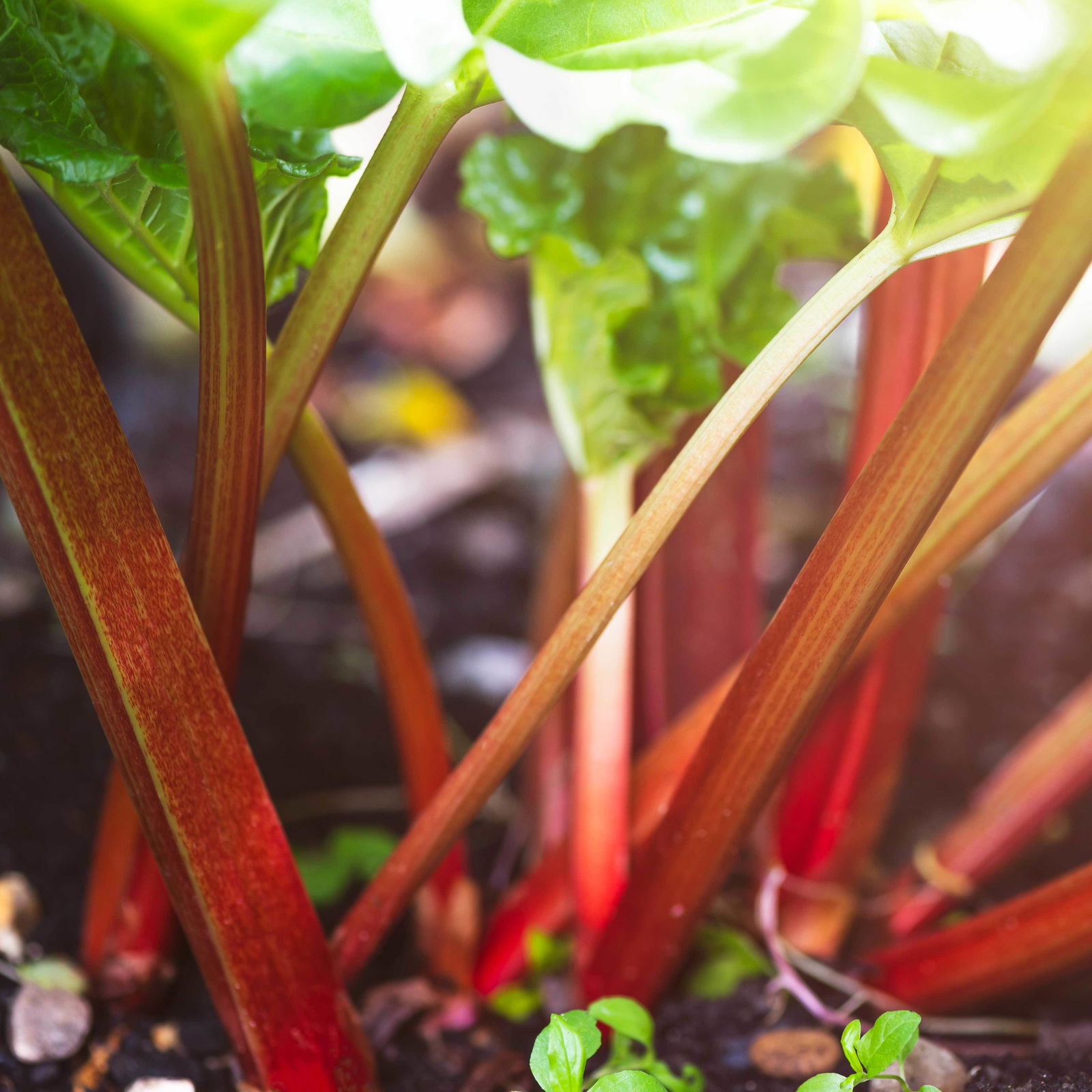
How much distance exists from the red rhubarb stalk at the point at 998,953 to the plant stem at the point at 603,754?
0.23 meters

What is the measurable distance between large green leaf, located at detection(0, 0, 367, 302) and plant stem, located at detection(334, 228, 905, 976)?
26 centimetres

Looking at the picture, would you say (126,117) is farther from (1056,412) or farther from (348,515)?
(1056,412)

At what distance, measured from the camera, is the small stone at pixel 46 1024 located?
2.07 ft

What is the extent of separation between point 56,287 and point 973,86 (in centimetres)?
44

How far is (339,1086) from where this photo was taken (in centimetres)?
58

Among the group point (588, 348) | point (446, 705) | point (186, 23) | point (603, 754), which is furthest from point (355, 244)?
point (446, 705)

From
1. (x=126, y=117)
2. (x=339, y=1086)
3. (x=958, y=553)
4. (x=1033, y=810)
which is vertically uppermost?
(x=126, y=117)

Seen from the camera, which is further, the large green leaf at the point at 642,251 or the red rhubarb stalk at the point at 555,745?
the red rhubarb stalk at the point at 555,745

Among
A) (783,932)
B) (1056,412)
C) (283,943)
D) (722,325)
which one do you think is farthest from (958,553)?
(283,943)

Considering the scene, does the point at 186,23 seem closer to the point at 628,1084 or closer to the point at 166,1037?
the point at 628,1084

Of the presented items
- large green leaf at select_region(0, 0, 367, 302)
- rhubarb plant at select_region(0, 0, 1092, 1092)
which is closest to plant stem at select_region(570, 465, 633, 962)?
rhubarb plant at select_region(0, 0, 1092, 1092)

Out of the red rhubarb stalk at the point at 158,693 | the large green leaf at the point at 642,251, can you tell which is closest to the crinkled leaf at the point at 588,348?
the large green leaf at the point at 642,251

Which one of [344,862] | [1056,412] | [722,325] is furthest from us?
[344,862]

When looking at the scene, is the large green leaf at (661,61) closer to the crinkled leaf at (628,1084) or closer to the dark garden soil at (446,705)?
the crinkled leaf at (628,1084)
